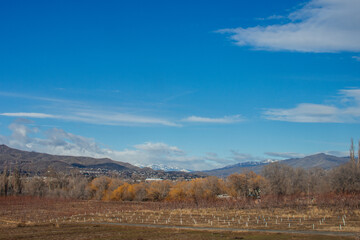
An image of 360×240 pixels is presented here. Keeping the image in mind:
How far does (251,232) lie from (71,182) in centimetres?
14053

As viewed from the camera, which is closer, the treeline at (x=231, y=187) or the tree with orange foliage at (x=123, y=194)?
the treeline at (x=231, y=187)

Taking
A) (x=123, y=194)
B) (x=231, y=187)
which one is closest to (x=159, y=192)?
(x=123, y=194)

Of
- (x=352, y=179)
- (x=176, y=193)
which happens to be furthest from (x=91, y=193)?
(x=352, y=179)

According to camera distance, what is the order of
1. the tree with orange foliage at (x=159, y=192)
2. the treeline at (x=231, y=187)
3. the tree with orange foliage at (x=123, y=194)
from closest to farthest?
the treeline at (x=231, y=187)
the tree with orange foliage at (x=159, y=192)
the tree with orange foliage at (x=123, y=194)

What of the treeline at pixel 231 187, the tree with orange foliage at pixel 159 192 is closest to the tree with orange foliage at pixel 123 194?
the treeline at pixel 231 187

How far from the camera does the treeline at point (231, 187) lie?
91625 mm

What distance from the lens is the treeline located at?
9162 centimetres

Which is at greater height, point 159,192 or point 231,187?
point 231,187

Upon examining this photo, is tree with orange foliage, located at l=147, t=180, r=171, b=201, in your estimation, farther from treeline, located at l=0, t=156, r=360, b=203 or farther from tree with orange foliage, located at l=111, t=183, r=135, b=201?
tree with orange foliage, located at l=111, t=183, r=135, b=201

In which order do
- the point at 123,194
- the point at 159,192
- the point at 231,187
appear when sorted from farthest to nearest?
the point at 123,194
the point at 159,192
the point at 231,187

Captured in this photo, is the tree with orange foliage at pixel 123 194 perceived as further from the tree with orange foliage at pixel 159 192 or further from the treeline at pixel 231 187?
the tree with orange foliage at pixel 159 192

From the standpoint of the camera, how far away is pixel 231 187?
11875 cm

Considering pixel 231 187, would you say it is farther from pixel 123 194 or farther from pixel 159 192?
pixel 123 194

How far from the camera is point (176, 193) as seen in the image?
409 ft
